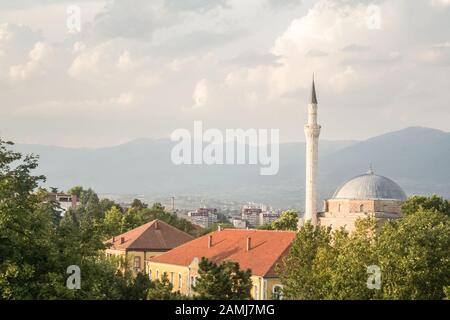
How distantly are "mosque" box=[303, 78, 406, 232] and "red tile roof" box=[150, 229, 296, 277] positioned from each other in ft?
63.5

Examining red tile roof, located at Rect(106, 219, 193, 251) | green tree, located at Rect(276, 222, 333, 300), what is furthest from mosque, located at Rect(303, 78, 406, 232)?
green tree, located at Rect(276, 222, 333, 300)

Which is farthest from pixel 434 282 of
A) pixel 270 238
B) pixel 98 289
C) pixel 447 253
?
pixel 270 238

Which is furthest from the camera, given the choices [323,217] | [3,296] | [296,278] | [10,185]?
[323,217]

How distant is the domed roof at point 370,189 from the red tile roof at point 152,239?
1797 centimetres

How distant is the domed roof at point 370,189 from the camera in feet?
303

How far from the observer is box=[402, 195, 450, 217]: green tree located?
8375 centimetres

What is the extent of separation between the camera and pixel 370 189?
304 ft

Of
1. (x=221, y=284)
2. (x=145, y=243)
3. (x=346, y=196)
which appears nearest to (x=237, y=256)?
(x=145, y=243)

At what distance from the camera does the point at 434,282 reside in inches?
1572

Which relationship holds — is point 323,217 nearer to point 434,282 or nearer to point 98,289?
point 434,282

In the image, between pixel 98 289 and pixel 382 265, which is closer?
pixel 98 289

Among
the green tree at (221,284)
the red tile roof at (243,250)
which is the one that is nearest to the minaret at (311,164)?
the red tile roof at (243,250)

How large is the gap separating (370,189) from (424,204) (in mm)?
9084
